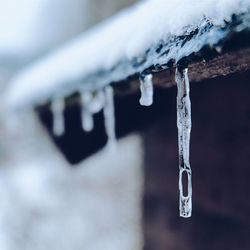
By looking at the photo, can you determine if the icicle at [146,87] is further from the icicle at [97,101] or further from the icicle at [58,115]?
the icicle at [58,115]

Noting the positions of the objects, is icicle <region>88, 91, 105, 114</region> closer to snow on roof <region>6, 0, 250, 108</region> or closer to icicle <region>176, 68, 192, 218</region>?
snow on roof <region>6, 0, 250, 108</region>

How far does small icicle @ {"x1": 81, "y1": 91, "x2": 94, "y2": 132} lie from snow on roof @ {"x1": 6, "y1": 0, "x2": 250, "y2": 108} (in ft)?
0.20

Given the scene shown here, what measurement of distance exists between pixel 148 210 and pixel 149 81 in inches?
61.5

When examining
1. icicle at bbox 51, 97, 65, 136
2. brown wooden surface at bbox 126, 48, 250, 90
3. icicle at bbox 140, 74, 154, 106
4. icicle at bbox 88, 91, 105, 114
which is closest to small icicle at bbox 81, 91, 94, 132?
icicle at bbox 88, 91, 105, 114

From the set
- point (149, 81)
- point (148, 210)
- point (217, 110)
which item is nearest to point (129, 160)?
point (148, 210)

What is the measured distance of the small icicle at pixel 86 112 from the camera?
84.1 inches

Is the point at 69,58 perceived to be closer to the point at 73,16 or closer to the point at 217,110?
the point at 217,110

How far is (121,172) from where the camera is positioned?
8781 mm

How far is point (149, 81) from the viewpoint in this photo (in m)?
1.51

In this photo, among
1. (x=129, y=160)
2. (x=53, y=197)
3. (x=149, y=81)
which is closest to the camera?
(x=149, y=81)

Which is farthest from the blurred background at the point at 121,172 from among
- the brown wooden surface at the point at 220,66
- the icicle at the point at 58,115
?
the brown wooden surface at the point at 220,66

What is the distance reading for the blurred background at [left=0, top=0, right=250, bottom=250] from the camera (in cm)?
213

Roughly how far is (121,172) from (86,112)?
6302mm

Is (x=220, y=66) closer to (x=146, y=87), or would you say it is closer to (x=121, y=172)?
(x=146, y=87)
